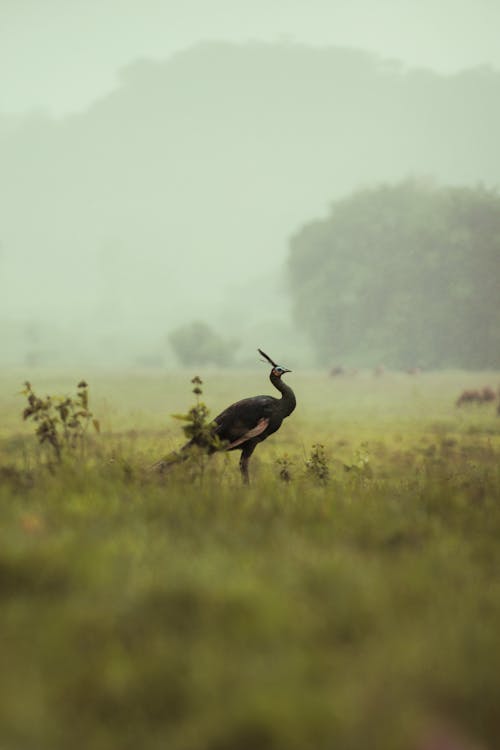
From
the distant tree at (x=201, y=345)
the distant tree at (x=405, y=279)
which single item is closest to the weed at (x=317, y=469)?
the distant tree at (x=405, y=279)

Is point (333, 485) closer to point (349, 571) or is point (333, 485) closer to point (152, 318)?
point (349, 571)

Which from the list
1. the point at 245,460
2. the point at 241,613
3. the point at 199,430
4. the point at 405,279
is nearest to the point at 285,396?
the point at 245,460

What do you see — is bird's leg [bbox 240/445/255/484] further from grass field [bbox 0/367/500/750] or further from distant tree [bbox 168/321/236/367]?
distant tree [bbox 168/321/236/367]

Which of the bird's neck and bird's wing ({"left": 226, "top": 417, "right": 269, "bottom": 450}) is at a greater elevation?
the bird's neck

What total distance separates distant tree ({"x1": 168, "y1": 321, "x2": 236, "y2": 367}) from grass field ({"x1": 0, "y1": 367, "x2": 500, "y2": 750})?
54.0 meters

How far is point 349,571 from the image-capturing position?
5324 millimetres

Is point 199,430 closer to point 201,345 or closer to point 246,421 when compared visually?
point 246,421

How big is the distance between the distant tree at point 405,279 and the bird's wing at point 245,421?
47.0m

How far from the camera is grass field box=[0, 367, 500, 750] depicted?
3422mm

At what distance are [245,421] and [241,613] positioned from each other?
4.90m

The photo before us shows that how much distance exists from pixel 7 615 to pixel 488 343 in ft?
176

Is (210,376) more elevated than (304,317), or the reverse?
(304,317)

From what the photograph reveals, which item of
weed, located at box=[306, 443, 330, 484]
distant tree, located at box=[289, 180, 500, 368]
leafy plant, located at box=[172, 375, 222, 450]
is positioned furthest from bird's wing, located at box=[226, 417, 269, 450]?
distant tree, located at box=[289, 180, 500, 368]

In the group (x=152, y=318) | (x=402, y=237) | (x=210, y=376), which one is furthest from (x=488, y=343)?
(x=152, y=318)
